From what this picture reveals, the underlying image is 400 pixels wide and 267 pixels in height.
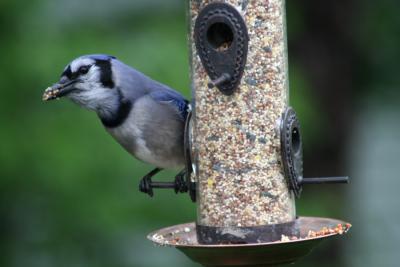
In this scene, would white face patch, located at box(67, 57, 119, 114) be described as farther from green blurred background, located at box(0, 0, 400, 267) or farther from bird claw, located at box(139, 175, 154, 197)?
green blurred background, located at box(0, 0, 400, 267)

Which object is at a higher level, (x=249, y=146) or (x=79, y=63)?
(x=79, y=63)

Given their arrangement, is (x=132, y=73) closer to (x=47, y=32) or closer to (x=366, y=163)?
(x=47, y=32)

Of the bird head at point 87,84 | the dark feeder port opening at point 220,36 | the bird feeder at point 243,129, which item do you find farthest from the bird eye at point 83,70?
the dark feeder port opening at point 220,36

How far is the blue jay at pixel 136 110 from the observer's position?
5.90 meters

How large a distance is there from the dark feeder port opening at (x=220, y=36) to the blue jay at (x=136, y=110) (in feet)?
2.60

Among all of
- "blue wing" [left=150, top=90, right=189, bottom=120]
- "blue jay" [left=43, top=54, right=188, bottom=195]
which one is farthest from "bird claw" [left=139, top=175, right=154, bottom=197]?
"blue wing" [left=150, top=90, right=189, bottom=120]

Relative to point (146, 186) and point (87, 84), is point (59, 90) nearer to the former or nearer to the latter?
point (87, 84)

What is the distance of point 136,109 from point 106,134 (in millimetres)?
1504

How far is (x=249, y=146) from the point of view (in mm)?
5363

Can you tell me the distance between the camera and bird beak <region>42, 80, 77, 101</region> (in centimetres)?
571

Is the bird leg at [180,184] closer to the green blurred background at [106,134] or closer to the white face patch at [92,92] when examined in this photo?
the white face patch at [92,92]

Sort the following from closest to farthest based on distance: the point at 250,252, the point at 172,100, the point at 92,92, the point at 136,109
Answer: the point at 250,252 → the point at 92,92 → the point at 136,109 → the point at 172,100

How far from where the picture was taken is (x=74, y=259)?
26.6ft

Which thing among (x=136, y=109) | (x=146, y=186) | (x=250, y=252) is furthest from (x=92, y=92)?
(x=250, y=252)
